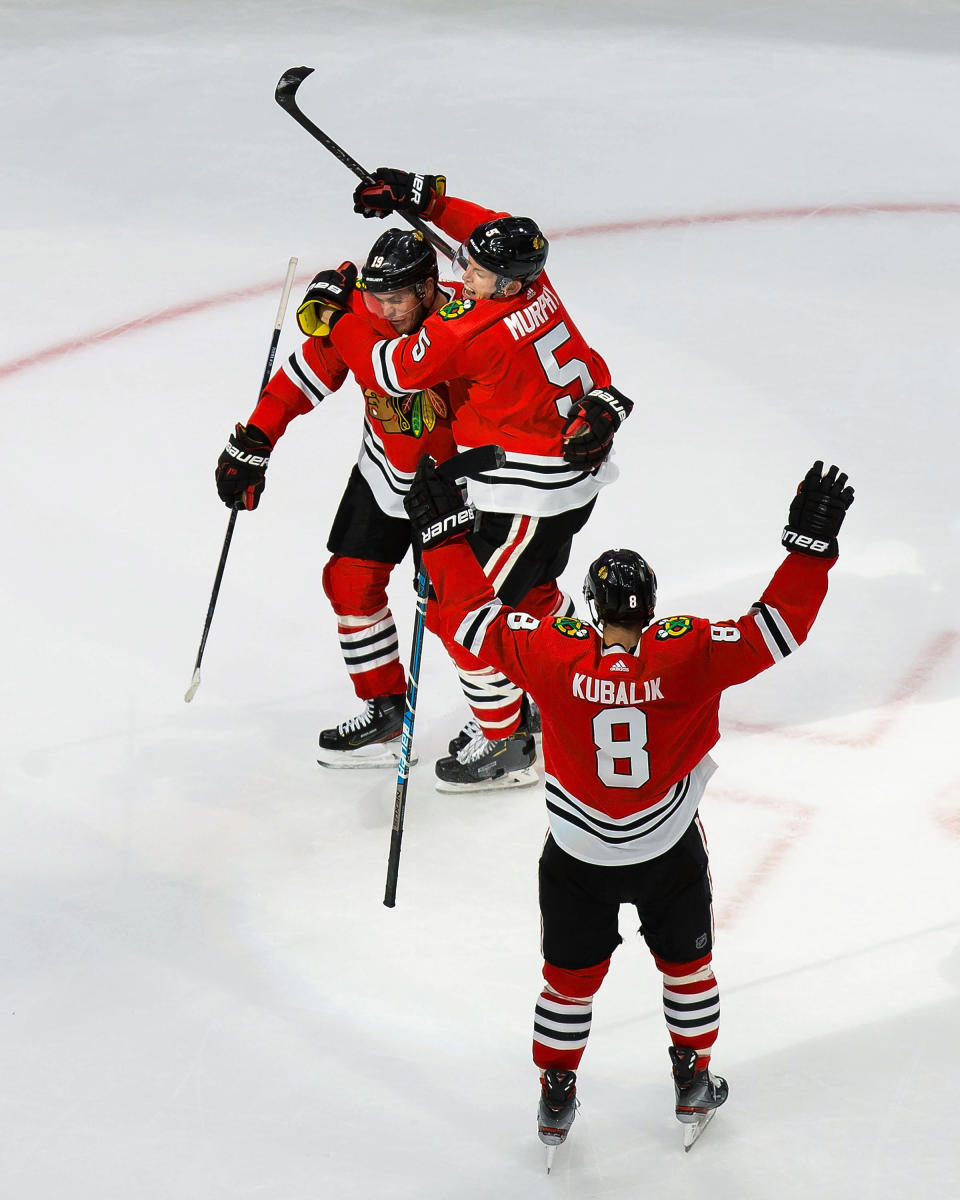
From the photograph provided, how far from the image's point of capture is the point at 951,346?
525cm

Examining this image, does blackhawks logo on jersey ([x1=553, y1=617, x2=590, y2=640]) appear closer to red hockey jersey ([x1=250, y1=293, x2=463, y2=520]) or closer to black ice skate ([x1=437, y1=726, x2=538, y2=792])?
red hockey jersey ([x1=250, y1=293, x2=463, y2=520])

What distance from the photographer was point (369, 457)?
11.5 feet

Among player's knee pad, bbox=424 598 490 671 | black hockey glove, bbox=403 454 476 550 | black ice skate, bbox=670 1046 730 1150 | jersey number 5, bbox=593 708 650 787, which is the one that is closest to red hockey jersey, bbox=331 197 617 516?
player's knee pad, bbox=424 598 490 671

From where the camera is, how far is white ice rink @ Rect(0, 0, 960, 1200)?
271cm

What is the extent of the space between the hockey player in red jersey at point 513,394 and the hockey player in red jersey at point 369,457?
73 mm

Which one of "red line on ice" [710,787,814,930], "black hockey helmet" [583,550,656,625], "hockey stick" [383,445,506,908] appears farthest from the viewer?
"red line on ice" [710,787,814,930]

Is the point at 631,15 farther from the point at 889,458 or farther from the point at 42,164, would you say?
the point at 889,458

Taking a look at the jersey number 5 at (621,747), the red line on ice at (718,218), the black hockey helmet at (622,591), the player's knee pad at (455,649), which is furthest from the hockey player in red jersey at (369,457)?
the red line on ice at (718,218)

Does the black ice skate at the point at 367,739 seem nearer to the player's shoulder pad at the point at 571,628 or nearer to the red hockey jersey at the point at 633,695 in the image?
the red hockey jersey at the point at 633,695

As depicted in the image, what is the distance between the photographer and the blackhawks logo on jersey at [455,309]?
3.10m

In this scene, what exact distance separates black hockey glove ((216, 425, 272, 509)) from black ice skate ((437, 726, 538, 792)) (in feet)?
2.44

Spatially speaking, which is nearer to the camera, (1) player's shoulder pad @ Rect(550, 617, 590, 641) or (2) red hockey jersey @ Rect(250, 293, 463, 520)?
(1) player's shoulder pad @ Rect(550, 617, 590, 641)

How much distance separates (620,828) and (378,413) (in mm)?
A: 1309

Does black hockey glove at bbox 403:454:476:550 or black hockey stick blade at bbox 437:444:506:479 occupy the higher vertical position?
black hockey glove at bbox 403:454:476:550
